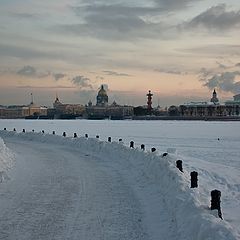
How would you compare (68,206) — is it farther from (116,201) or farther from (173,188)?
(173,188)

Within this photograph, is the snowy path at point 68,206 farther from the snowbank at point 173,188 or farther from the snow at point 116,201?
the snowbank at point 173,188

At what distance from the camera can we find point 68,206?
1138 cm

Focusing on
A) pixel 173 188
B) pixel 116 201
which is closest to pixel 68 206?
pixel 116 201

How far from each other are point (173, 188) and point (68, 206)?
262cm

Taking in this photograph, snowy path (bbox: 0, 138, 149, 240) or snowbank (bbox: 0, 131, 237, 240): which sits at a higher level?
snowbank (bbox: 0, 131, 237, 240)

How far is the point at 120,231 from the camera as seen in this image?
921 centimetres

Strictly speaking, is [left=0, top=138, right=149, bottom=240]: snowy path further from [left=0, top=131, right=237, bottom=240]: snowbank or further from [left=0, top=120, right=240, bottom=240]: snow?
[left=0, top=131, right=237, bottom=240]: snowbank

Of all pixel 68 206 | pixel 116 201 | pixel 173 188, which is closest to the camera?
pixel 68 206

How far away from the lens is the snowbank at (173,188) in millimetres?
7383

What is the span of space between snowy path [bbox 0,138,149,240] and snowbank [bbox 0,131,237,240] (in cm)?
79

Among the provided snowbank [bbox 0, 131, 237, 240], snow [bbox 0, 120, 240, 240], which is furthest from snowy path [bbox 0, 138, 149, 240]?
snowbank [bbox 0, 131, 237, 240]

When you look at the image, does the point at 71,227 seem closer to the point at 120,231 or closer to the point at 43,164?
the point at 120,231

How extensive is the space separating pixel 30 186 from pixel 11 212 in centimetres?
363

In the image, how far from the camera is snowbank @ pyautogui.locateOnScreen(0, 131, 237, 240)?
738 centimetres
